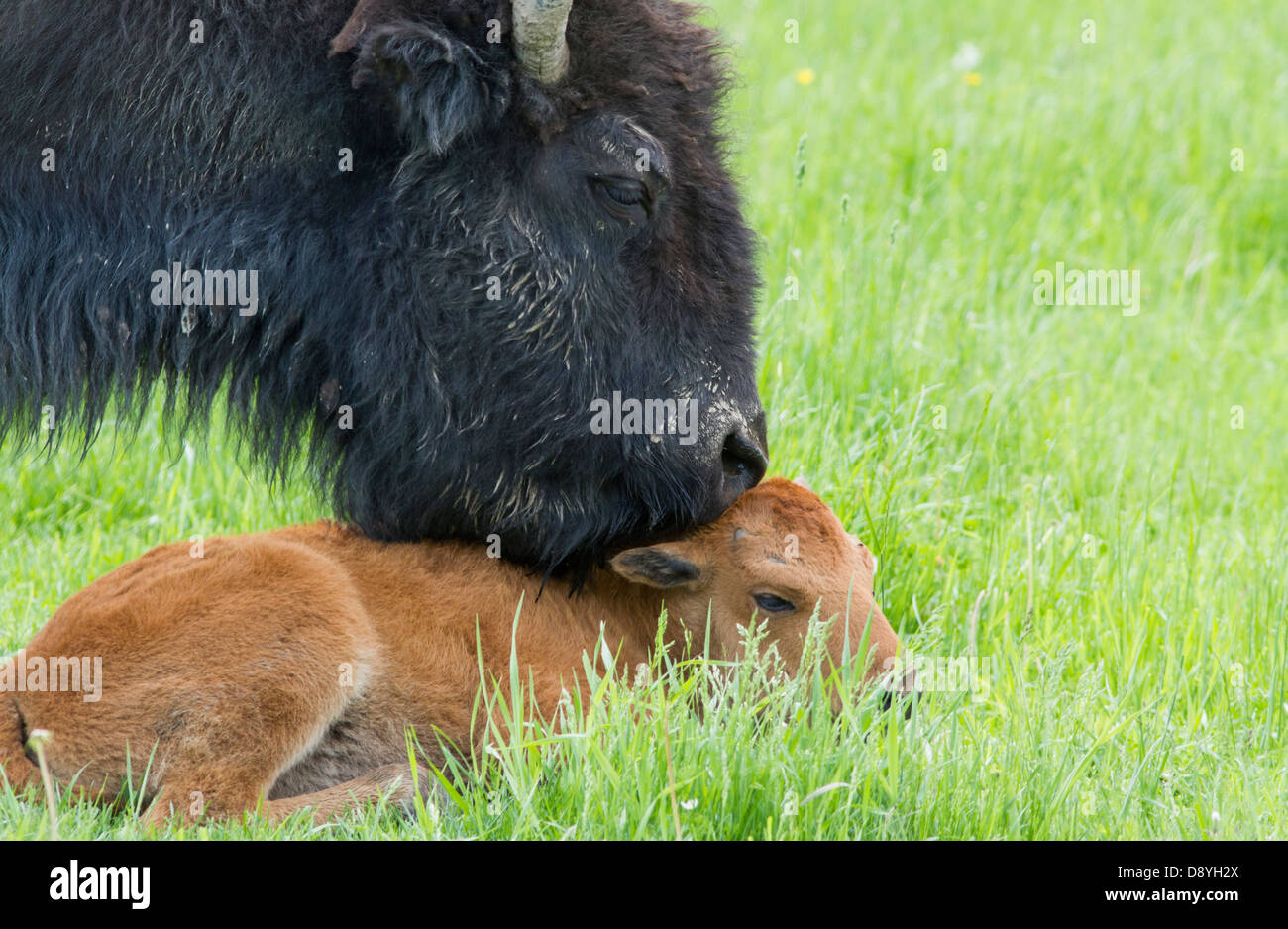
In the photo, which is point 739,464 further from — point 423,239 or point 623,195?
point 423,239

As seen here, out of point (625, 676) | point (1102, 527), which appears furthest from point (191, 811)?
point (1102, 527)

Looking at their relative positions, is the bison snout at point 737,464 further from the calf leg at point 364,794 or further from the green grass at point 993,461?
the calf leg at point 364,794

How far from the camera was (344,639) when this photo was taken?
3863 mm

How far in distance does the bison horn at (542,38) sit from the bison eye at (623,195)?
0.30m

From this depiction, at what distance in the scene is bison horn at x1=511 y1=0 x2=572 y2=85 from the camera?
12.9ft

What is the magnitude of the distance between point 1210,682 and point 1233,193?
540 cm

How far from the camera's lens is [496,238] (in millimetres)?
4137

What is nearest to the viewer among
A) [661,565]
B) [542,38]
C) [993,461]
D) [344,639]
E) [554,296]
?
[344,639]

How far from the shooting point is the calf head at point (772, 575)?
4230 mm

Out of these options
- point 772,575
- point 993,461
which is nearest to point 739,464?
point 772,575

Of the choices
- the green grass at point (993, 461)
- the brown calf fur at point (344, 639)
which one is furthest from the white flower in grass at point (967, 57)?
the brown calf fur at point (344, 639)

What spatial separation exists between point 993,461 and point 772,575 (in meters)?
2.06

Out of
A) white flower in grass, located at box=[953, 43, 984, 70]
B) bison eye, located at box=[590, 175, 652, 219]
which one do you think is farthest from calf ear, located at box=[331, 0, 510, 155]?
white flower in grass, located at box=[953, 43, 984, 70]

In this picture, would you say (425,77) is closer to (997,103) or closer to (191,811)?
(191,811)
